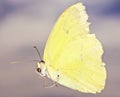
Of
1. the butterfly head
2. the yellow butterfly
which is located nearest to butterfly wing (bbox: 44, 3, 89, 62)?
the yellow butterfly

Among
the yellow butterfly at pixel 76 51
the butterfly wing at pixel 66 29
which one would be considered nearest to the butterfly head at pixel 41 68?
the yellow butterfly at pixel 76 51

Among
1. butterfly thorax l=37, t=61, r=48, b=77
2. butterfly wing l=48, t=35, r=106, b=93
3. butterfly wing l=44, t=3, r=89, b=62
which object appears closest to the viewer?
butterfly thorax l=37, t=61, r=48, b=77

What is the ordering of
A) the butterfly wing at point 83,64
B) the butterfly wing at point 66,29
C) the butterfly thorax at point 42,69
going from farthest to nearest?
1. the butterfly wing at point 66,29
2. the butterfly wing at point 83,64
3. the butterfly thorax at point 42,69

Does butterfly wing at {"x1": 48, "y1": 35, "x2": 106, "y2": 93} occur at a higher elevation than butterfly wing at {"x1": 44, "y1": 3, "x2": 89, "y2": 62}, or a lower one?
lower

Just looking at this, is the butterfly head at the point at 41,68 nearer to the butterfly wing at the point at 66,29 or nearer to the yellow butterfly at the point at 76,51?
the yellow butterfly at the point at 76,51

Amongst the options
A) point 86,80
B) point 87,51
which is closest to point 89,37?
point 87,51

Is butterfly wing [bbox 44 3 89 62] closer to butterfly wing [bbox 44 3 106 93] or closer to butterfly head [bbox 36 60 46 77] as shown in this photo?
butterfly wing [bbox 44 3 106 93]

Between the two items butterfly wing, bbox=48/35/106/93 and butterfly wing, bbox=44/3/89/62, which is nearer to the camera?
butterfly wing, bbox=48/35/106/93

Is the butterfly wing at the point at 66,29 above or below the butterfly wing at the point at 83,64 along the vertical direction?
above

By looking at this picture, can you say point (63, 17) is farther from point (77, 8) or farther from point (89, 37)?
point (89, 37)

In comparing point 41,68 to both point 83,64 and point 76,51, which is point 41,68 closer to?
point 83,64

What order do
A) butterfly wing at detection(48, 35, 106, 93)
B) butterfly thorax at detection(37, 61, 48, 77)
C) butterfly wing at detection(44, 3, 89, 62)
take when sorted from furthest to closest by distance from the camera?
butterfly wing at detection(44, 3, 89, 62)
butterfly wing at detection(48, 35, 106, 93)
butterfly thorax at detection(37, 61, 48, 77)
